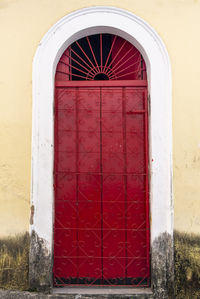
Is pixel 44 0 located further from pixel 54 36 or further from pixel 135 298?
pixel 135 298

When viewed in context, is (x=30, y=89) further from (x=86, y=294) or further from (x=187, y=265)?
(x=187, y=265)

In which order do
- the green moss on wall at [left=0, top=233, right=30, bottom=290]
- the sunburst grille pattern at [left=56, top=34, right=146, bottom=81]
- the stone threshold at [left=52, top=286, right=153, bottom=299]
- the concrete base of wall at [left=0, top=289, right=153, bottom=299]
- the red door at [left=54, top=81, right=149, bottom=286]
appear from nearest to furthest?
1. the concrete base of wall at [left=0, top=289, right=153, bottom=299]
2. the stone threshold at [left=52, top=286, right=153, bottom=299]
3. the green moss on wall at [left=0, top=233, right=30, bottom=290]
4. the red door at [left=54, top=81, right=149, bottom=286]
5. the sunburst grille pattern at [left=56, top=34, right=146, bottom=81]

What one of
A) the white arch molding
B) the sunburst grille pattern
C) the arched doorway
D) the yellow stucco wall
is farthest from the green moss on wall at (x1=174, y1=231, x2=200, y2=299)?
the sunburst grille pattern

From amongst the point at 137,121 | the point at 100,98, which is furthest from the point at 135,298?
the point at 100,98

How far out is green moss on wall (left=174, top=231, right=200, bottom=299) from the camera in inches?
133

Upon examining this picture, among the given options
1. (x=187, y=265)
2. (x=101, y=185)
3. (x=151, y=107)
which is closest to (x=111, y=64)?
(x=151, y=107)

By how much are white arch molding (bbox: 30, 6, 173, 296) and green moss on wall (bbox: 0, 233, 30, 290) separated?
0.16 metres

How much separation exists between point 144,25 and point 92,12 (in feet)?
2.51

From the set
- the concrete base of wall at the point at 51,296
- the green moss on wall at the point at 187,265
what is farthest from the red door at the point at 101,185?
the green moss on wall at the point at 187,265

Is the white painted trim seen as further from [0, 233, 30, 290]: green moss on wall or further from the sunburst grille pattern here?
[0, 233, 30, 290]: green moss on wall

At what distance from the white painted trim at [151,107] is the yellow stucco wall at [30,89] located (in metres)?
0.11

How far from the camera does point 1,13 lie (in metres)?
3.56

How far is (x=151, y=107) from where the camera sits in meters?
3.49

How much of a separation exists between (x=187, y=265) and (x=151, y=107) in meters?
2.25
